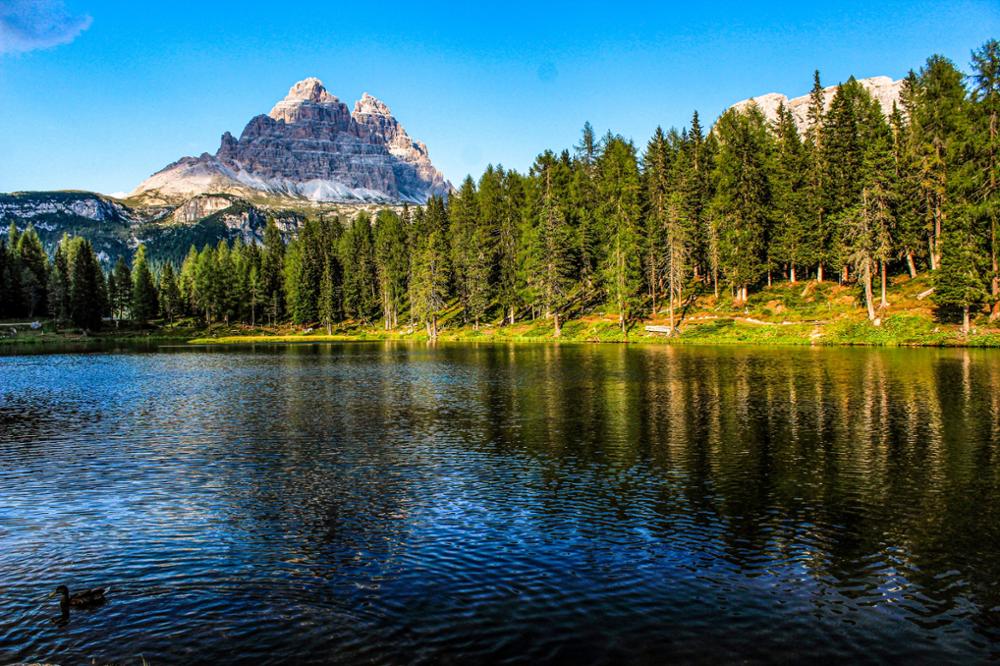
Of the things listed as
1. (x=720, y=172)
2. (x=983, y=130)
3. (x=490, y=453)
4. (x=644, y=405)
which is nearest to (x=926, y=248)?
(x=983, y=130)

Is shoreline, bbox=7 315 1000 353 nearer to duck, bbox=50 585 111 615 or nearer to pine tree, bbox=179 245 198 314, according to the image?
pine tree, bbox=179 245 198 314

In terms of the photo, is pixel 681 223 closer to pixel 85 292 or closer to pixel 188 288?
pixel 85 292

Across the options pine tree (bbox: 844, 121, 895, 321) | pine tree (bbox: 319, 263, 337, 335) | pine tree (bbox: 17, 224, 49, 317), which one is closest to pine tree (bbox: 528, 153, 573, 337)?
pine tree (bbox: 844, 121, 895, 321)

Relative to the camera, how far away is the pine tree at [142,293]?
168 metres

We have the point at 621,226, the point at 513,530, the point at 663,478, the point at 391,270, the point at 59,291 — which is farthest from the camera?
the point at 59,291

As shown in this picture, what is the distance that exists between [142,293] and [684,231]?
143079mm

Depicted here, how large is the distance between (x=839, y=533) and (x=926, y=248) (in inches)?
3440

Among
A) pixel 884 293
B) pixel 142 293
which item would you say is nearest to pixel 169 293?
pixel 142 293

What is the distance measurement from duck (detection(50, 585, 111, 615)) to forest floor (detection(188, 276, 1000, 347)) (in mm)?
80622

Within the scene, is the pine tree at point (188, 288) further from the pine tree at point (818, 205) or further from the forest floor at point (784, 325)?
the pine tree at point (818, 205)

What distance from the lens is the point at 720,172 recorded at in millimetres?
107438

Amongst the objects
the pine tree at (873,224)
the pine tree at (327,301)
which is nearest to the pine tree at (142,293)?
the pine tree at (327,301)

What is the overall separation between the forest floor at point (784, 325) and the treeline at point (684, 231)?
83.2 inches

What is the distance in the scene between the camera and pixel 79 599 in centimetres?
1349
